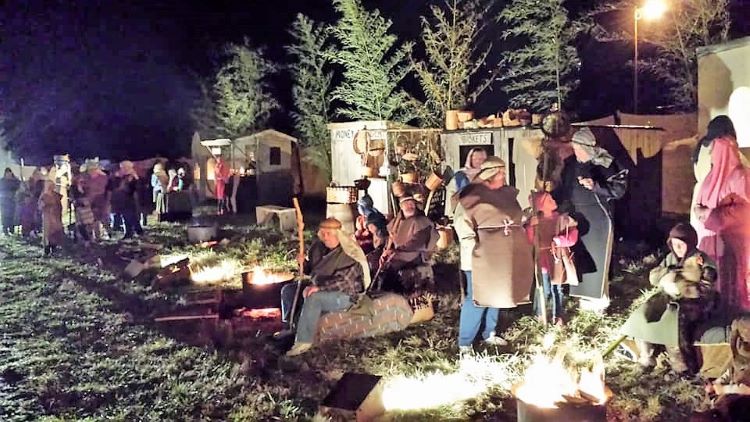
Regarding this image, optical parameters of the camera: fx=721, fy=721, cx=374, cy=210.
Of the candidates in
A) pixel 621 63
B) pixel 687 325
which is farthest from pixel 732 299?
pixel 621 63

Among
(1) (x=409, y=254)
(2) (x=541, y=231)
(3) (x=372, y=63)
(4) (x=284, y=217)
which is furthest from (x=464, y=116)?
(2) (x=541, y=231)

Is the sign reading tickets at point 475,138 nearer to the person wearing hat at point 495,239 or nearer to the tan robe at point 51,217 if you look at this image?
the person wearing hat at point 495,239

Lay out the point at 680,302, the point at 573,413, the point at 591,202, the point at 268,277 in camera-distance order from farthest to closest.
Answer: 1. the point at 268,277
2. the point at 591,202
3. the point at 680,302
4. the point at 573,413

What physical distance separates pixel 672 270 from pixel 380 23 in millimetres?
14852

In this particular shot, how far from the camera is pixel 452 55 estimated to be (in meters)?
17.0

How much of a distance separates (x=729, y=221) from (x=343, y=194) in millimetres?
9015

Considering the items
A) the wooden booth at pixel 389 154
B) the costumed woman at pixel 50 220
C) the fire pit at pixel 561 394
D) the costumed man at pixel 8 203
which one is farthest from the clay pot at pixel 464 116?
the costumed man at pixel 8 203

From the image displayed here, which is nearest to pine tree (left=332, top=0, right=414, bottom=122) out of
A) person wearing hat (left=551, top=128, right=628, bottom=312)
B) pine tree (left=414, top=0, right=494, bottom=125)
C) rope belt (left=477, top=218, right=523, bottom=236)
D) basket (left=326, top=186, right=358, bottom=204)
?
pine tree (left=414, top=0, right=494, bottom=125)

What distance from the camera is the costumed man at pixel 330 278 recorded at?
21.7ft

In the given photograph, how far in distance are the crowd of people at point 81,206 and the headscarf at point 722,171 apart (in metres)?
12.8

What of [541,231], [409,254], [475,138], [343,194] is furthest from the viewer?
[343,194]

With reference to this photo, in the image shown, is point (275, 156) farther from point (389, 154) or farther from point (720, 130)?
point (720, 130)

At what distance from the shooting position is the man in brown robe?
5.92m

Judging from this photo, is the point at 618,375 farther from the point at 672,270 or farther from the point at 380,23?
the point at 380,23
